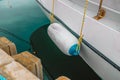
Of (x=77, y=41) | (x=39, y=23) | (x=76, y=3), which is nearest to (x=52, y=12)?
(x=76, y=3)

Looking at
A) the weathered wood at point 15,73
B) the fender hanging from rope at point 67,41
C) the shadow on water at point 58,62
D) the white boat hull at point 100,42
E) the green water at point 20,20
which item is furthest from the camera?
the green water at point 20,20

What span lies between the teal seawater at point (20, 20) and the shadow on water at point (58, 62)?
0.63 feet

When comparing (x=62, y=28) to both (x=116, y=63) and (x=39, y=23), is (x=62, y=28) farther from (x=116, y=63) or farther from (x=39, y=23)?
(x=39, y=23)

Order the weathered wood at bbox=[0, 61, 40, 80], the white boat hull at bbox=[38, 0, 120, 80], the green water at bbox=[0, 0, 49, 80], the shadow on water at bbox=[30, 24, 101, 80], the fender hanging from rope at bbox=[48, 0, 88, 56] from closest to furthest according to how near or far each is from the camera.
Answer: the weathered wood at bbox=[0, 61, 40, 80] < the white boat hull at bbox=[38, 0, 120, 80] < the fender hanging from rope at bbox=[48, 0, 88, 56] < the shadow on water at bbox=[30, 24, 101, 80] < the green water at bbox=[0, 0, 49, 80]

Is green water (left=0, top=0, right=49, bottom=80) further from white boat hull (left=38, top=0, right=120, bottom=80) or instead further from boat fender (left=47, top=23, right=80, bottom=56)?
white boat hull (left=38, top=0, right=120, bottom=80)

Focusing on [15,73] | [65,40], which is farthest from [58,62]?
[15,73]

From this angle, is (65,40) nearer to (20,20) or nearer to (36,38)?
(36,38)

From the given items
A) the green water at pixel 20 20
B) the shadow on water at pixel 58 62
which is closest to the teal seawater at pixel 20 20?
the green water at pixel 20 20

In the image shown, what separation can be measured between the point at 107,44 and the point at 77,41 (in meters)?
0.29

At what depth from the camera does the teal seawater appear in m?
2.42

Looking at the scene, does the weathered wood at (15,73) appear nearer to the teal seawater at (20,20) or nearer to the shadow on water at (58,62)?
the shadow on water at (58,62)

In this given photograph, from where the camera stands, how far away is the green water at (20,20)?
2.41 metres

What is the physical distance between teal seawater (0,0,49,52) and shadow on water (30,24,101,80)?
191 mm

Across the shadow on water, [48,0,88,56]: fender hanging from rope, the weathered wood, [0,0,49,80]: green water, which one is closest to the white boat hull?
[48,0,88,56]: fender hanging from rope
